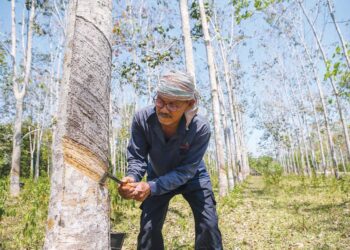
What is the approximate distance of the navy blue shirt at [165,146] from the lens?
2.21 meters

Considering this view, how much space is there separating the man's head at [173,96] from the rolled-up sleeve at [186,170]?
28 centimetres

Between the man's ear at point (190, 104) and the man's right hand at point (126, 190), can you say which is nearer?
the man's right hand at point (126, 190)

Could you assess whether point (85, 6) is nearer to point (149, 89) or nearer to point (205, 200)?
point (205, 200)

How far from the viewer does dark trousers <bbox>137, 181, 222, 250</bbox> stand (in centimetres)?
235

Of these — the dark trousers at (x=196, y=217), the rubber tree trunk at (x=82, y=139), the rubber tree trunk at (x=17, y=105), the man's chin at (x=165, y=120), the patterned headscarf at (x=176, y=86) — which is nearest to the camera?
the rubber tree trunk at (x=82, y=139)

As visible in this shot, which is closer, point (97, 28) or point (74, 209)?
point (74, 209)

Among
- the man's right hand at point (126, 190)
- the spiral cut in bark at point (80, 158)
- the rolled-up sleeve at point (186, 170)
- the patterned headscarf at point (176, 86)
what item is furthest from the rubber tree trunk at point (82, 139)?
the rolled-up sleeve at point (186, 170)

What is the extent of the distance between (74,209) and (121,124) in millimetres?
25382

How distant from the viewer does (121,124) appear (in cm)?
2631

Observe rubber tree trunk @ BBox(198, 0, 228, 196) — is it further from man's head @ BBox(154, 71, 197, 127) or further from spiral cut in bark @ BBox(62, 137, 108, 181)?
spiral cut in bark @ BBox(62, 137, 108, 181)

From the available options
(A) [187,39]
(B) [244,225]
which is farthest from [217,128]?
(B) [244,225]

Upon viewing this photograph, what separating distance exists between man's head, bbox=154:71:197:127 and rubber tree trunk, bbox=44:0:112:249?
0.49 m

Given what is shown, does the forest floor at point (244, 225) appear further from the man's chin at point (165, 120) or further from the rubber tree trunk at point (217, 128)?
the man's chin at point (165, 120)

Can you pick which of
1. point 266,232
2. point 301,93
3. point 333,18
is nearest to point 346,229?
point 266,232
